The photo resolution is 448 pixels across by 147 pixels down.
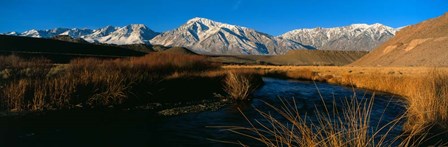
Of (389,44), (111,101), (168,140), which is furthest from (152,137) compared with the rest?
(389,44)

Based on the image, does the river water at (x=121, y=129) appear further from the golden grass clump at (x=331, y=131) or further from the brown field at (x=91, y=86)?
the golden grass clump at (x=331, y=131)

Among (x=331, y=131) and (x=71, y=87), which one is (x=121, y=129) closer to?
(x=71, y=87)

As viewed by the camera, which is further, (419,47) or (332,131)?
(419,47)

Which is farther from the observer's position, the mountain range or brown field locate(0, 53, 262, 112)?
the mountain range

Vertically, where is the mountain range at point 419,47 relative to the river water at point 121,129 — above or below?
A: above

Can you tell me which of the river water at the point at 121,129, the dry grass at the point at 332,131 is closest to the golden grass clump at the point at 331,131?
the dry grass at the point at 332,131

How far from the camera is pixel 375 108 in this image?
61.5ft

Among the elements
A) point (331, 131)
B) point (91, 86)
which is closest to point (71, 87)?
point (91, 86)

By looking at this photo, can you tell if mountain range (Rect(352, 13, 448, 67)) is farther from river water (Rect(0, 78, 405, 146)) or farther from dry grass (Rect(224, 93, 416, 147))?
dry grass (Rect(224, 93, 416, 147))

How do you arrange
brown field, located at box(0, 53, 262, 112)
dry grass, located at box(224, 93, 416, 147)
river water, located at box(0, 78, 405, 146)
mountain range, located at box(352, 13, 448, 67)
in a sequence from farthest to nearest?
mountain range, located at box(352, 13, 448, 67)
brown field, located at box(0, 53, 262, 112)
river water, located at box(0, 78, 405, 146)
dry grass, located at box(224, 93, 416, 147)

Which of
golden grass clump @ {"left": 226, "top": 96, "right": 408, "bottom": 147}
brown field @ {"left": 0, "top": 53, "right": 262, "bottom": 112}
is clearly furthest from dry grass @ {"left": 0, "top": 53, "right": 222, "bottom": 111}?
golden grass clump @ {"left": 226, "top": 96, "right": 408, "bottom": 147}

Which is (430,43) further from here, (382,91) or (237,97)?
(237,97)

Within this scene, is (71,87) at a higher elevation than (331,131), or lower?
lower

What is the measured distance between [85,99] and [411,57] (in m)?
79.2
